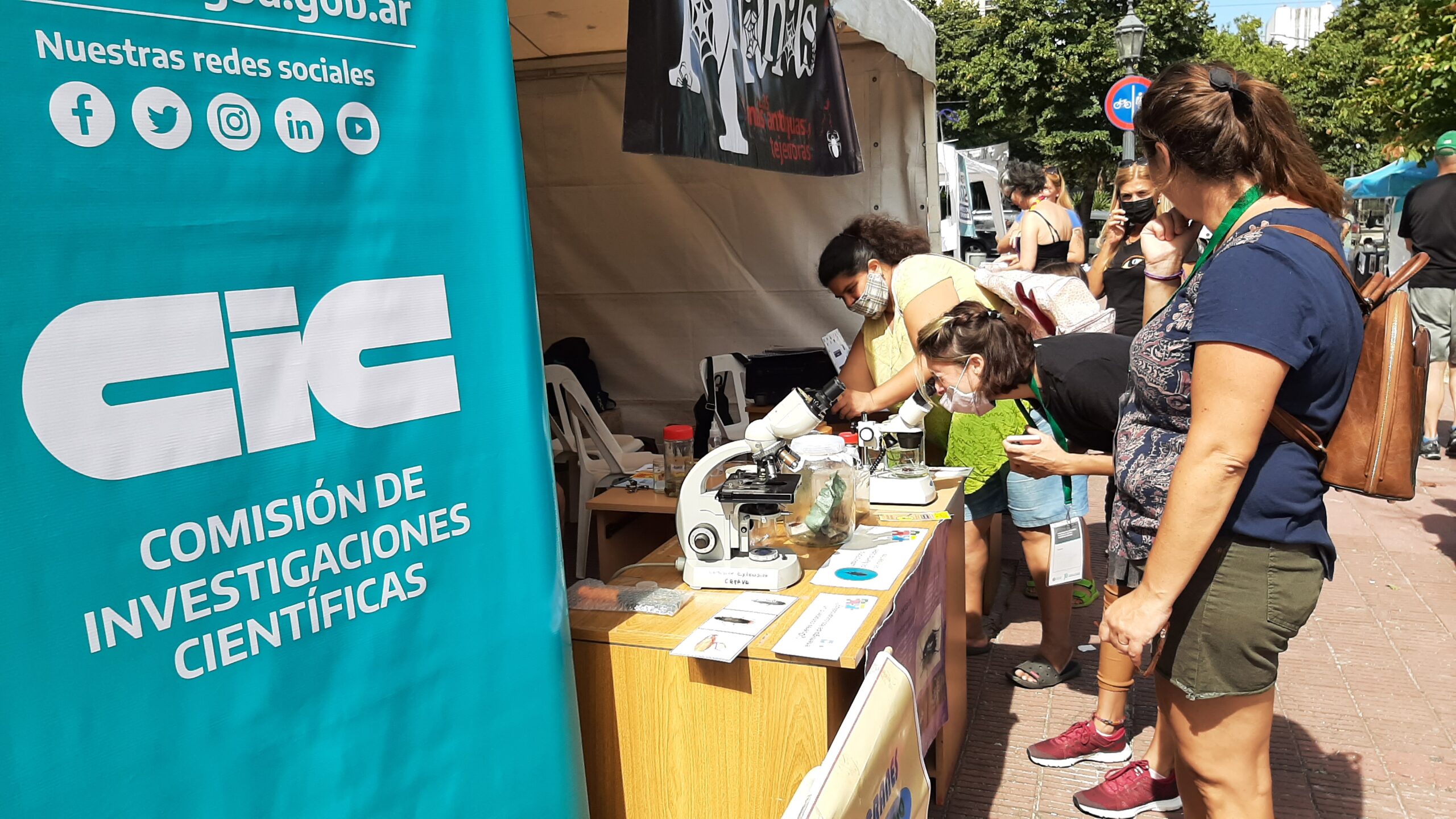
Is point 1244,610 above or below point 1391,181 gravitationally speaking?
below

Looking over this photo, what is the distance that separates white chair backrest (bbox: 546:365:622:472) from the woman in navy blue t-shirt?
2867 millimetres

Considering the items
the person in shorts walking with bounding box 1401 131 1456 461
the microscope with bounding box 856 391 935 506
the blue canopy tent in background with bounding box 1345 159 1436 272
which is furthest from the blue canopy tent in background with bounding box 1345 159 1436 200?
the microscope with bounding box 856 391 935 506

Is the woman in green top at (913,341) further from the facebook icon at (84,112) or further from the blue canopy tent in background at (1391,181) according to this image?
the blue canopy tent in background at (1391,181)

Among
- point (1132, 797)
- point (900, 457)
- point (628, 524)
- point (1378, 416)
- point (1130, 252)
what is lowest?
point (1132, 797)

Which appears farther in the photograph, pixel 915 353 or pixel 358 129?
pixel 915 353

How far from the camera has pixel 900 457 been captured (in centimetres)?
313

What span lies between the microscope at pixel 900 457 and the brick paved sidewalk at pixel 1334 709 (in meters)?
0.90

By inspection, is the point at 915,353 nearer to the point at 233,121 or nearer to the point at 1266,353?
the point at 1266,353

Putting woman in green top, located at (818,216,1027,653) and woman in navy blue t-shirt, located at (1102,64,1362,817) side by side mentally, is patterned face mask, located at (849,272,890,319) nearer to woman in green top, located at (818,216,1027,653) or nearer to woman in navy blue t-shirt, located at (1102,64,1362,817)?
woman in green top, located at (818,216,1027,653)

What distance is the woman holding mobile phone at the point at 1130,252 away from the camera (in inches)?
190

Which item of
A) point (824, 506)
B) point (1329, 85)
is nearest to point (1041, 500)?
point (824, 506)

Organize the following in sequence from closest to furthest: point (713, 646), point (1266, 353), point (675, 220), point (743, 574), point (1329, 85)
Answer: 1. point (1266, 353)
2. point (713, 646)
3. point (743, 574)
4. point (675, 220)
5. point (1329, 85)

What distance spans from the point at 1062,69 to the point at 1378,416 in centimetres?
2543

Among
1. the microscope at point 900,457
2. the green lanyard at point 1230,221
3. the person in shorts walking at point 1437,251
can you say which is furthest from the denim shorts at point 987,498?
the person in shorts walking at point 1437,251
